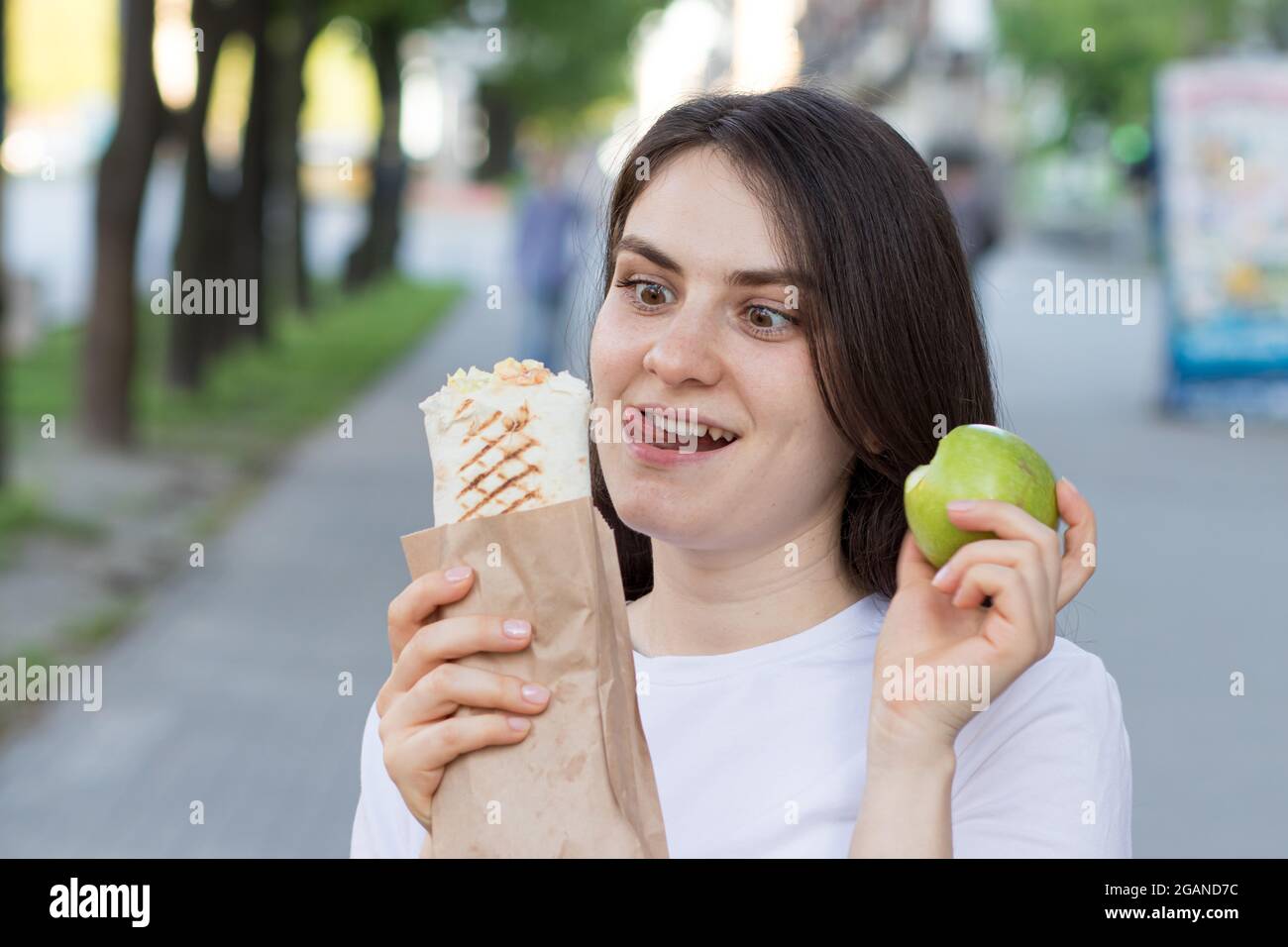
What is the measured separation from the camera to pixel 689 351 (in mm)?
2172

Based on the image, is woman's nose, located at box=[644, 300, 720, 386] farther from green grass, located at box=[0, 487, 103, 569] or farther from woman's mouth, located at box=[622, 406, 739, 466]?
green grass, located at box=[0, 487, 103, 569]

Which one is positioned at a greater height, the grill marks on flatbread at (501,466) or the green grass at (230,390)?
the grill marks on flatbread at (501,466)

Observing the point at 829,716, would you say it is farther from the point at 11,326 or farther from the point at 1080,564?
the point at 11,326

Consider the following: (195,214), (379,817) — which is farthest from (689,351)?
(195,214)

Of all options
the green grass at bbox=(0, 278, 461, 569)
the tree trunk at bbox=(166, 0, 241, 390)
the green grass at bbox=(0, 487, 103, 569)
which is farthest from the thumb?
the tree trunk at bbox=(166, 0, 241, 390)

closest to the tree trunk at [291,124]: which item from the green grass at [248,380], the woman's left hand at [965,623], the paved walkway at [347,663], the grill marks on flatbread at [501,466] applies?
the green grass at [248,380]

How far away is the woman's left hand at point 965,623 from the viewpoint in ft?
5.96

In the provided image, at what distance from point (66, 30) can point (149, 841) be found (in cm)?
6188

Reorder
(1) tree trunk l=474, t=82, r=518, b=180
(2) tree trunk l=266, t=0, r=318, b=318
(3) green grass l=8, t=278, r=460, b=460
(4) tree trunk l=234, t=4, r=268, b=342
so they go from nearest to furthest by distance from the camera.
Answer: (3) green grass l=8, t=278, r=460, b=460 → (4) tree trunk l=234, t=4, r=268, b=342 → (2) tree trunk l=266, t=0, r=318, b=318 → (1) tree trunk l=474, t=82, r=518, b=180

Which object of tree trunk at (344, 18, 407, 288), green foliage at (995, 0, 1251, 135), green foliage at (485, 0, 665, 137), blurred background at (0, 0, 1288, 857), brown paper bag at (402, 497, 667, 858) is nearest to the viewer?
brown paper bag at (402, 497, 667, 858)

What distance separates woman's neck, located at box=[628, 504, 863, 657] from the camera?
2.38 metres

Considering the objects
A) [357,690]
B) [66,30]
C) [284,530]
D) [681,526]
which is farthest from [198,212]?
[66,30]

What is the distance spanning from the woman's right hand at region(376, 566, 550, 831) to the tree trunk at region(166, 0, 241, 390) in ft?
46.2

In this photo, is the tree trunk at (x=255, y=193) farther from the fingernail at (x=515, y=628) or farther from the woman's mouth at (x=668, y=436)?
the fingernail at (x=515, y=628)
